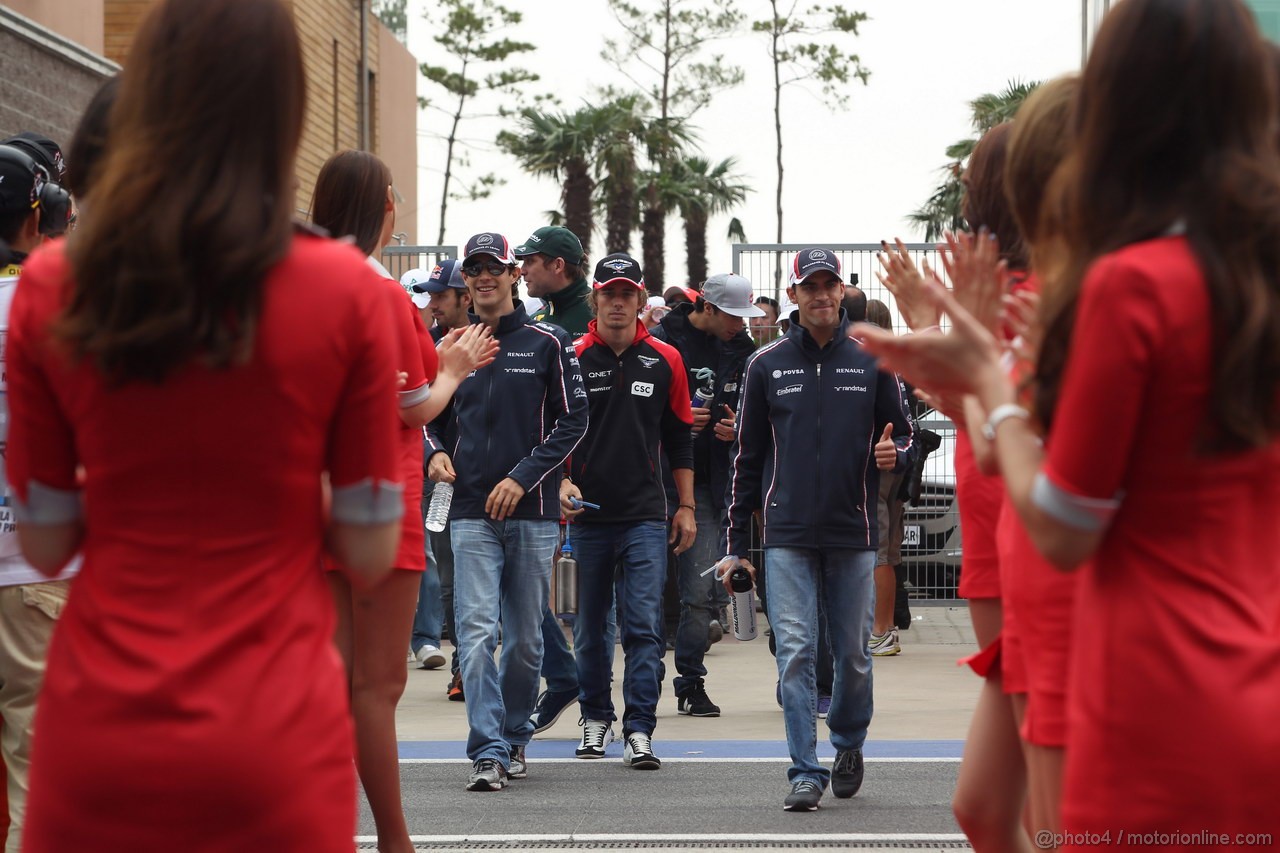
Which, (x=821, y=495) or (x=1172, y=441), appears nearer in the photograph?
(x=1172, y=441)

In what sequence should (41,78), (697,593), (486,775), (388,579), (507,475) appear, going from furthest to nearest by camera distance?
(41,78)
(697,593)
(507,475)
(486,775)
(388,579)

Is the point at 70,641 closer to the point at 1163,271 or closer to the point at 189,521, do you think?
the point at 189,521

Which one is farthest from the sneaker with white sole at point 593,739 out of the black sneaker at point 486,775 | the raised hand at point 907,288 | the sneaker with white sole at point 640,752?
the raised hand at point 907,288

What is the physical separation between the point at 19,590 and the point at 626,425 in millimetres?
4409

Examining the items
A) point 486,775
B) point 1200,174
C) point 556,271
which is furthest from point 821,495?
point 1200,174

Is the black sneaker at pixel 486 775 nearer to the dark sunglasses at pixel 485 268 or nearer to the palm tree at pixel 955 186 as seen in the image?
the dark sunglasses at pixel 485 268

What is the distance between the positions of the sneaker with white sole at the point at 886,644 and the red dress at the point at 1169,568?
959 centimetres

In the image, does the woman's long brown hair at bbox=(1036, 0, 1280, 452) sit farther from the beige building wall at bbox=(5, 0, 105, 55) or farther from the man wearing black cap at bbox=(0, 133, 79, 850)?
the beige building wall at bbox=(5, 0, 105, 55)

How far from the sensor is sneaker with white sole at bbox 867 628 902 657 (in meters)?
12.0

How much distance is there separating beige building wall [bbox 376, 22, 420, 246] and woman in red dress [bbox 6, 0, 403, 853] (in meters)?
29.9

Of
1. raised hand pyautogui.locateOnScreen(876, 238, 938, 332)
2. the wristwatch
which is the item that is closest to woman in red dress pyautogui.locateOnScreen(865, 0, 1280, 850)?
the wristwatch

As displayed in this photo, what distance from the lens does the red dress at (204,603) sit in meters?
2.36

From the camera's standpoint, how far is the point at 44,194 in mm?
4215

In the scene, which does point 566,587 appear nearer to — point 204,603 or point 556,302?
point 556,302
